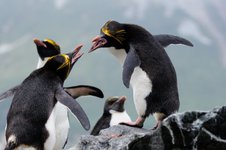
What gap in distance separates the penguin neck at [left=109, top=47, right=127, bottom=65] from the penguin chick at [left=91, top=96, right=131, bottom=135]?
1356 mm

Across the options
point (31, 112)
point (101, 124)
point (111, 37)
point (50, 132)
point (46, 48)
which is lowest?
point (101, 124)

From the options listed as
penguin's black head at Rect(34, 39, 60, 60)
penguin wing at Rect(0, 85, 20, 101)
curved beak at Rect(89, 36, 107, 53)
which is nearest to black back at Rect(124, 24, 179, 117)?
curved beak at Rect(89, 36, 107, 53)

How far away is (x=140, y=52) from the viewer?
531cm

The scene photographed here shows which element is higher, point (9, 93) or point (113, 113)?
point (9, 93)

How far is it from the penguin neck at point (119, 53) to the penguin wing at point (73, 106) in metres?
1.03

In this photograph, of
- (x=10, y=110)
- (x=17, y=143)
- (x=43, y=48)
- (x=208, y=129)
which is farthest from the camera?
(x=43, y=48)

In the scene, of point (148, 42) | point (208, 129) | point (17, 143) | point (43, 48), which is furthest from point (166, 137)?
point (43, 48)

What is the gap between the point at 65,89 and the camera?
6.04 metres

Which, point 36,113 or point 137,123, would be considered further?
point 137,123

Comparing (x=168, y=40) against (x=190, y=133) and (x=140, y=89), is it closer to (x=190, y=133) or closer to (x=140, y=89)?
(x=140, y=89)

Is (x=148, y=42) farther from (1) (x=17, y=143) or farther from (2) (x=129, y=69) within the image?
(1) (x=17, y=143)

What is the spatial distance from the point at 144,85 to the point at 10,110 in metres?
1.35

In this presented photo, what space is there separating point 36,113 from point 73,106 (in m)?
0.41

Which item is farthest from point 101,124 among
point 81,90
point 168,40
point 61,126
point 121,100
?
point 61,126
